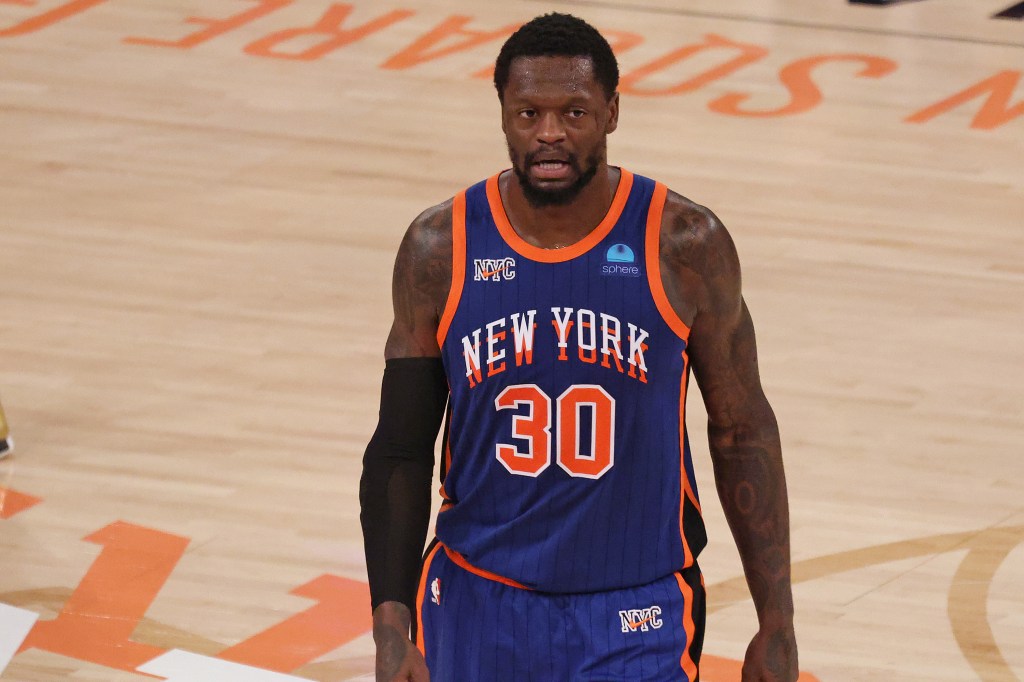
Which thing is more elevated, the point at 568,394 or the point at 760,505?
the point at 568,394

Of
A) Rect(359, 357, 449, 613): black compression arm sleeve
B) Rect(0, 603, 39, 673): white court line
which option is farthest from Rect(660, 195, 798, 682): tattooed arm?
Rect(0, 603, 39, 673): white court line

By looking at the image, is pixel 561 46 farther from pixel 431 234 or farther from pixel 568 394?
pixel 568 394

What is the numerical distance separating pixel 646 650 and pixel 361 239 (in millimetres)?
5023

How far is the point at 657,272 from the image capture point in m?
2.90

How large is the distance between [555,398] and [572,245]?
0.23 meters

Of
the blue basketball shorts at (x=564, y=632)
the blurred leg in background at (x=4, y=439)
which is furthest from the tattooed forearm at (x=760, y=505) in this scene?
the blurred leg in background at (x=4, y=439)

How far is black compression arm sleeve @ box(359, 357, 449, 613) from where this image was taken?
2.97m

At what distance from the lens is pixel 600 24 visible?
11328 mm

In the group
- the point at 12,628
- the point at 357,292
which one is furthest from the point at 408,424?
the point at 357,292

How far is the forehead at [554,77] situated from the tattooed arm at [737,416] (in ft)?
0.87

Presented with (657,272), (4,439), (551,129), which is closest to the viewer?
(551,129)

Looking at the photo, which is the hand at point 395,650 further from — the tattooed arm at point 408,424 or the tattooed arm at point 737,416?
the tattooed arm at point 737,416

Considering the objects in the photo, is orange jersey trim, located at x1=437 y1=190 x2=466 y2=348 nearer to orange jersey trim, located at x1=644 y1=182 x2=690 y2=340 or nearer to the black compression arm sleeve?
the black compression arm sleeve

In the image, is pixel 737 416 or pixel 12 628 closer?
Result: pixel 737 416
